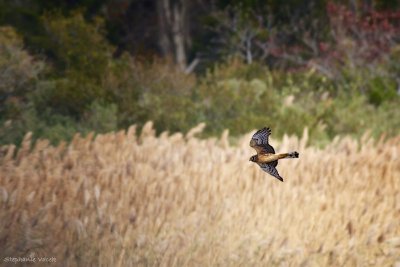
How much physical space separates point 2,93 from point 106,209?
502 centimetres

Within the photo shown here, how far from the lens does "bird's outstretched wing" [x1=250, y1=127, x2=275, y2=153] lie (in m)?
2.45

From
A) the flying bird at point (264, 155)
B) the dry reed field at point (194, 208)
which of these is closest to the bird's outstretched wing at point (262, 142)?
the flying bird at point (264, 155)

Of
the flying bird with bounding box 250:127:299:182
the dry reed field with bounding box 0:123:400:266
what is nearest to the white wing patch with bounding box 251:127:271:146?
the flying bird with bounding box 250:127:299:182

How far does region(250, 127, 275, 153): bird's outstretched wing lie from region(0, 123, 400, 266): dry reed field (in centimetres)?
170

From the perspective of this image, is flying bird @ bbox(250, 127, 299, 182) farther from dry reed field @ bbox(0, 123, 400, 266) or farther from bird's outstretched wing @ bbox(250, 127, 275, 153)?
dry reed field @ bbox(0, 123, 400, 266)

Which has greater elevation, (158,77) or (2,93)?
(158,77)

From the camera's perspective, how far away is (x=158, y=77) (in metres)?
12.1

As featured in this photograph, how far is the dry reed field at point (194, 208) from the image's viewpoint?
4.25 metres

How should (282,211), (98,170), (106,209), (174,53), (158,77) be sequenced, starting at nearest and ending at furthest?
(106,209), (282,211), (98,170), (158,77), (174,53)

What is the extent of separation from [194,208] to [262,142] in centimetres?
276

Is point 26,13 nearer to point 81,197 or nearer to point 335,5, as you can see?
point 335,5

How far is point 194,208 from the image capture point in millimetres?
5184

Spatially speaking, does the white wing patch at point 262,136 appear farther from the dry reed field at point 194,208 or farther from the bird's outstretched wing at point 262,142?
the dry reed field at point 194,208

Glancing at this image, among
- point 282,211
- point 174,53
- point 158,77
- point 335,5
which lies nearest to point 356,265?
point 282,211
